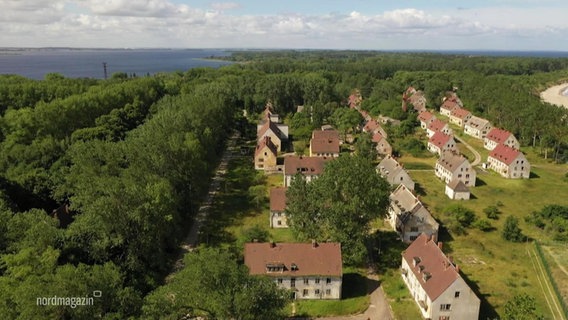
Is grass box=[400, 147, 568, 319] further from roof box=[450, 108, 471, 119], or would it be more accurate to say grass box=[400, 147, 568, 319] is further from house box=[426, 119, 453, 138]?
roof box=[450, 108, 471, 119]

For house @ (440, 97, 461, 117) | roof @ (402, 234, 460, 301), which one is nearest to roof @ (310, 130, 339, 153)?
roof @ (402, 234, 460, 301)

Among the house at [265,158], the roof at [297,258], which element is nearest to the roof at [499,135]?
the house at [265,158]

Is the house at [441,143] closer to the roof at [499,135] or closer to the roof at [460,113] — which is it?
the roof at [499,135]

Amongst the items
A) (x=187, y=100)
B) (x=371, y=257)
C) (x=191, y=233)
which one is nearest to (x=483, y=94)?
(x=187, y=100)

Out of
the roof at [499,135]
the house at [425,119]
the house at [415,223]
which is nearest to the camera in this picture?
the house at [415,223]

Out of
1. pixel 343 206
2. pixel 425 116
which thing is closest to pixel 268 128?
pixel 425 116

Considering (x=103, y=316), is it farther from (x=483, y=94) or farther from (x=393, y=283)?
(x=483, y=94)
